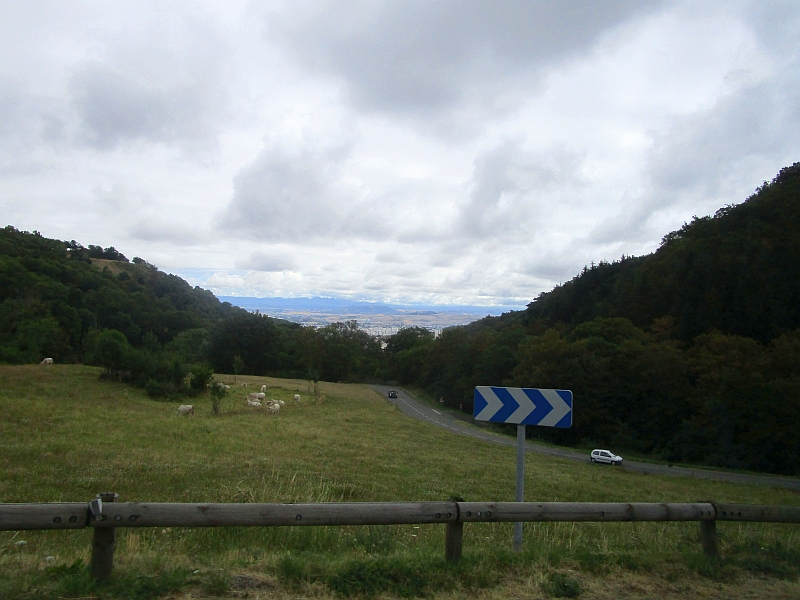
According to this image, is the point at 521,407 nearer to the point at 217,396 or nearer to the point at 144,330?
the point at 217,396

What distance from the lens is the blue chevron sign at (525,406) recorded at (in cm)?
551

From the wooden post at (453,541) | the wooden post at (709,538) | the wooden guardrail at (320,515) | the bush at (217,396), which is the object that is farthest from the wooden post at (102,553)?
the bush at (217,396)

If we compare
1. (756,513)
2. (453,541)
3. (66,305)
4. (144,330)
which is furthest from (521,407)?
(144,330)

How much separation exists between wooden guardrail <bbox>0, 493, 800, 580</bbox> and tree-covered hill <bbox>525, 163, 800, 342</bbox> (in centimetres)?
5735

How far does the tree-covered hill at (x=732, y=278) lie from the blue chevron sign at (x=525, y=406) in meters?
57.8

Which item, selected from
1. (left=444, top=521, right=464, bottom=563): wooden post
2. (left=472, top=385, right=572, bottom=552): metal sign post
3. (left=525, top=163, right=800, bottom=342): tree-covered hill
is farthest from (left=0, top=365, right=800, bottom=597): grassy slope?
(left=525, top=163, right=800, bottom=342): tree-covered hill

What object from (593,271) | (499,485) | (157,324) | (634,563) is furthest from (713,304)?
(157,324)

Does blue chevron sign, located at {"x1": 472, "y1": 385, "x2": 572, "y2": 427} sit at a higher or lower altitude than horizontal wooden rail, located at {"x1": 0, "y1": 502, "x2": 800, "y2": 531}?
higher

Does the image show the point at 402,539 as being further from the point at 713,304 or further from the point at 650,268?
the point at 650,268

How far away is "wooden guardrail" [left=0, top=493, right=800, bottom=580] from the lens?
155 inches

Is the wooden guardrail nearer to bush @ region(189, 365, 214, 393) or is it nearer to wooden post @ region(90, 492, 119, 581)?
wooden post @ region(90, 492, 119, 581)

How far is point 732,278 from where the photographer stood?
57906 millimetres

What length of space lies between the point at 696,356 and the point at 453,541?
2064 inches

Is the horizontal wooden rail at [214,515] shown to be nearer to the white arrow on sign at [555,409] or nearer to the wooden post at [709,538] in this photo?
the white arrow on sign at [555,409]
